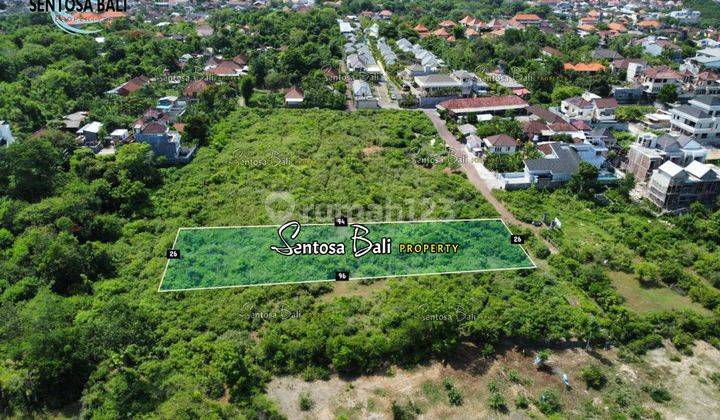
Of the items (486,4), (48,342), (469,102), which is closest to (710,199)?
(469,102)

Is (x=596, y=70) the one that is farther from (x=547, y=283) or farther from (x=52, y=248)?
(x=52, y=248)

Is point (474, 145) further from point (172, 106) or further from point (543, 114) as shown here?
point (172, 106)

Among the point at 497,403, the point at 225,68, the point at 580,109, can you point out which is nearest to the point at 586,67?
the point at 580,109

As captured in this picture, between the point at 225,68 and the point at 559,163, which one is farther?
the point at 225,68

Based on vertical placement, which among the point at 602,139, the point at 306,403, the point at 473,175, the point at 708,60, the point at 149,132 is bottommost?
the point at 306,403

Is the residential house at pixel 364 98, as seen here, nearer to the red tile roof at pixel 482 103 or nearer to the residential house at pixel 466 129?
the red tile roof at pixel 482 103

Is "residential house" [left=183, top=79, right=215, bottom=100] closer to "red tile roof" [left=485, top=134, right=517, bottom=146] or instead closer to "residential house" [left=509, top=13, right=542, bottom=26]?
"red tile roof" [left=485, top=134, right=517, bottom=146]

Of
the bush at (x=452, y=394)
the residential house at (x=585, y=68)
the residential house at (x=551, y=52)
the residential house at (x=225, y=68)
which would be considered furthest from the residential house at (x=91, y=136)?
the residential house at (x=551, y=52)
